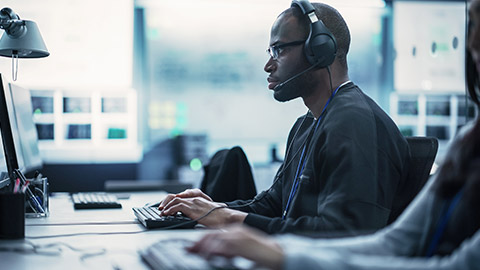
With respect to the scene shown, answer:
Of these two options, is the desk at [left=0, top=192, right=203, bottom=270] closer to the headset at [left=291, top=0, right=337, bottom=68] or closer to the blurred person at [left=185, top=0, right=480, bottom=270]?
the blurred person at [left=185, top=0, right=480, bottom=270]

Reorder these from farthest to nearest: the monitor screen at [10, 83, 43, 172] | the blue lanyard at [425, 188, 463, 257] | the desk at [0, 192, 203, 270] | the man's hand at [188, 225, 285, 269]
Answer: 1. the monitor screen at [10, 83, 43, 172]
2. the desk at [0, 192, 203, 270]
3. the blue lanyard at [425, 188, 463, 257]
4. the man's hand at [188, 225, 285, 269]

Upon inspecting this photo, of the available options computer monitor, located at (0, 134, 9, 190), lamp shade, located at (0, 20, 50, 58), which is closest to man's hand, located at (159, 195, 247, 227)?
computer monitor, located at (0, 134, 9, 190)

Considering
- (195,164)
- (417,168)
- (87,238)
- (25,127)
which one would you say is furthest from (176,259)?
(195,164)

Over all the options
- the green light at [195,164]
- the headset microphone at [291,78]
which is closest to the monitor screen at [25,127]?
the headset microphone at [291,78]

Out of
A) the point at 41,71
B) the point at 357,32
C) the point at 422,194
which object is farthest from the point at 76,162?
the point at 422,194

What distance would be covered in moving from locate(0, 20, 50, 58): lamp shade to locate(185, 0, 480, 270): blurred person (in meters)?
1.38

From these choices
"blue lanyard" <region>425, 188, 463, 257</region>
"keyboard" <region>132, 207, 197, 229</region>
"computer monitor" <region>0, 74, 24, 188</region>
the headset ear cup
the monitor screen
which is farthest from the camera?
the monitor screen

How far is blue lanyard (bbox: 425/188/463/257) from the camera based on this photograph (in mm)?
821

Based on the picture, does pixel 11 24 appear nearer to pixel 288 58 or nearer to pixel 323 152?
pixel 288 58

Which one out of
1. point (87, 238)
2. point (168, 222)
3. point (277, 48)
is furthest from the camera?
point (277, 48)

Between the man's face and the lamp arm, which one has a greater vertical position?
the lamp arm

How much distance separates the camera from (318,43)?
59.9 inches

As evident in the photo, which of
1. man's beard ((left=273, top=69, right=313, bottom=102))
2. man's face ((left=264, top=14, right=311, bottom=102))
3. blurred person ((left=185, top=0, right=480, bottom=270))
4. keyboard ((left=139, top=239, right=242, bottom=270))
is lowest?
keyboard ((left=139, top=239, right=242, bottom=270))

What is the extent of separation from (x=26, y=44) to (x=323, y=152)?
1.18m
